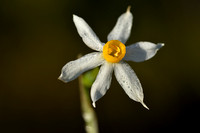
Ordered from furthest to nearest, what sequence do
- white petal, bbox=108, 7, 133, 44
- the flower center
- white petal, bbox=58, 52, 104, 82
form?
white petal, bbox=108, 7, 133, 44
the flower center
white petal, bbox=58, 52, 104, 82

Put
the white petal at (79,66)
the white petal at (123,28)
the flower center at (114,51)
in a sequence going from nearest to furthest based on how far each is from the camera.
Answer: the white petal at (79,66), the flower center at (114,51), the white petal at (123,28)

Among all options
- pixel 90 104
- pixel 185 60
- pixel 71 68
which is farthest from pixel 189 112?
pixel 71 68

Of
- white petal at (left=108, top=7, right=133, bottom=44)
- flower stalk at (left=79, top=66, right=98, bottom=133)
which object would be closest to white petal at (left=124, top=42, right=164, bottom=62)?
white petal at (left=108, top=7, right=133, bottom=44)

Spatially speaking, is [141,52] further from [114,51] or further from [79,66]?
[79,66]

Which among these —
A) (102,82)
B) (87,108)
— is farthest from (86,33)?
(87,108)

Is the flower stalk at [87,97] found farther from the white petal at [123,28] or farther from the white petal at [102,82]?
the white petal at [123,28]

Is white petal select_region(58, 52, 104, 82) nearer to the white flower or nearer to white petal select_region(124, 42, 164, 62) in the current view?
the white flower

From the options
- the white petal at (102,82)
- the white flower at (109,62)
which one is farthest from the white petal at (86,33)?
the white petal at (102,82)

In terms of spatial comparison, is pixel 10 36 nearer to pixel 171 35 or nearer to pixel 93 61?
pixel 93 61
